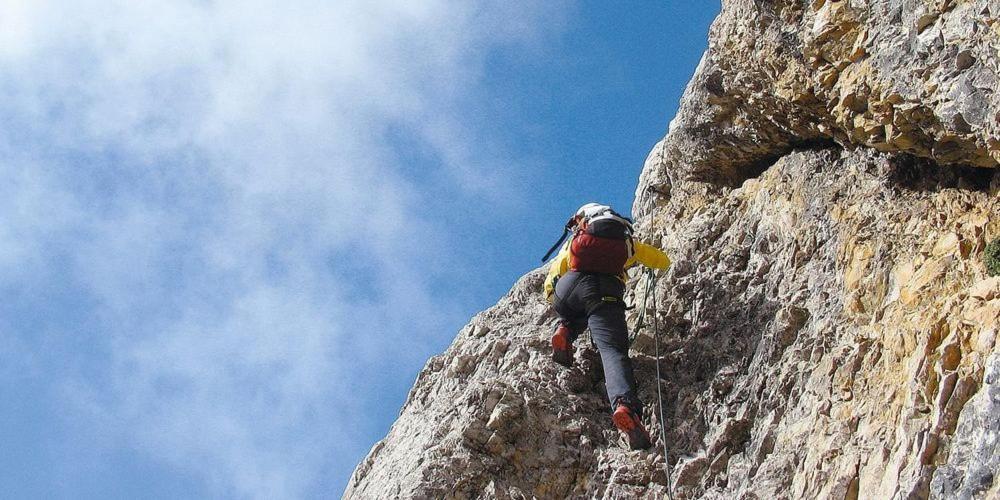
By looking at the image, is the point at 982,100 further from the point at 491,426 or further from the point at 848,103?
the point at 491,426

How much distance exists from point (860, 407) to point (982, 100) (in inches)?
102

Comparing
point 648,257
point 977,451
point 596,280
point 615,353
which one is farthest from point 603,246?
point 977,451

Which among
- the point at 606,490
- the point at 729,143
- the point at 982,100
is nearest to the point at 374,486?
the point at 606,490

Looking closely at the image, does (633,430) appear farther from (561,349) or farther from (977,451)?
(977,451)

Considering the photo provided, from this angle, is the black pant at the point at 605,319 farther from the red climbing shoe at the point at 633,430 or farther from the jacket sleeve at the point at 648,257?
the jacket sleeve at the point at 648,257

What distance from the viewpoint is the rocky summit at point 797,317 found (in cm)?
800

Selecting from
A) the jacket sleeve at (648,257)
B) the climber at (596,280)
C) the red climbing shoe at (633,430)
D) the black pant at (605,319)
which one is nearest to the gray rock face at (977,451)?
the red climbing shoe at (633,430)

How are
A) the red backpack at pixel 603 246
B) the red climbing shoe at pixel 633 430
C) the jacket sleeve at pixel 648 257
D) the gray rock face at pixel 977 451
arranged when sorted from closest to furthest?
the gray rock face at pixel 977 451
the red climbing shoe at pixel 633 430
the red backpack at pixel 603 246
the jacket sleeve at pixel 648 257

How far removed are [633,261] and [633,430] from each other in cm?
244

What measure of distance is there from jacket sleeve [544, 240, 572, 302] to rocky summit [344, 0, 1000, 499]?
36 cm

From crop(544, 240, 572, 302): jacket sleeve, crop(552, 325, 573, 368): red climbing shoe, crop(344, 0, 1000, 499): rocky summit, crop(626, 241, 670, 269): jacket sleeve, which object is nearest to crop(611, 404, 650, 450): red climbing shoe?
crop(344, 0, 1000, 499): rocky summit

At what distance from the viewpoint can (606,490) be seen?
9742 millimetres

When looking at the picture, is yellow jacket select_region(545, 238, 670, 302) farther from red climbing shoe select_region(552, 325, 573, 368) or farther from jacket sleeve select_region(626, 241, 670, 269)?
red climbing shoe select_region(552, 325, 573, 368)

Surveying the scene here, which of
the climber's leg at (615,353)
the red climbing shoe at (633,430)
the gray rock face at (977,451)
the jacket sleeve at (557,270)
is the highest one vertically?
the jacket sleeve at (557,270)
